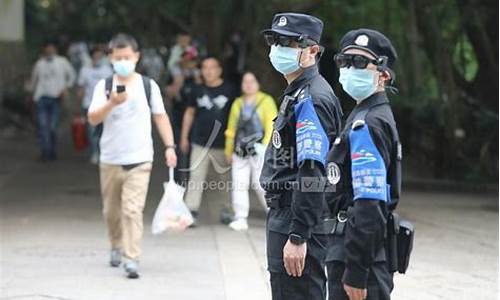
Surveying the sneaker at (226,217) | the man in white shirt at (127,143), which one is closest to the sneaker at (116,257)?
the man in white shirt at (127,143)

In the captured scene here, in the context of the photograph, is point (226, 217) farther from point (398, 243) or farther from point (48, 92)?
point (48, 92)

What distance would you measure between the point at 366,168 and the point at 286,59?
105cm

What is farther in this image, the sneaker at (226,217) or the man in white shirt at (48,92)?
the man in white shirt at (48,92)

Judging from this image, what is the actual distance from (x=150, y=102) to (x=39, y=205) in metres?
4.39

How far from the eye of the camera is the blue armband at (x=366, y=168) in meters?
4.15

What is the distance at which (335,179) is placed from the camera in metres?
4.39

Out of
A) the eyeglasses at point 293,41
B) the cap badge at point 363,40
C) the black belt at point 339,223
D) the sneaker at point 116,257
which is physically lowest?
the sneaker at point 116,257

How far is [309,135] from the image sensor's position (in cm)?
470

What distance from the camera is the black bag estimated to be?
4.32 meters

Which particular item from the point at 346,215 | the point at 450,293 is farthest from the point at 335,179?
the point at 450,293

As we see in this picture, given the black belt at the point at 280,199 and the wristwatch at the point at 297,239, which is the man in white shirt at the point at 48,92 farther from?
the wristwatch at the point at 297,239

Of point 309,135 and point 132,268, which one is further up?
point 309,135

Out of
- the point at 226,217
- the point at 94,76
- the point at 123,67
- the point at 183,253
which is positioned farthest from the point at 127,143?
the point at 94,76

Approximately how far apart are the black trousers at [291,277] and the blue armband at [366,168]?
2.31ft
